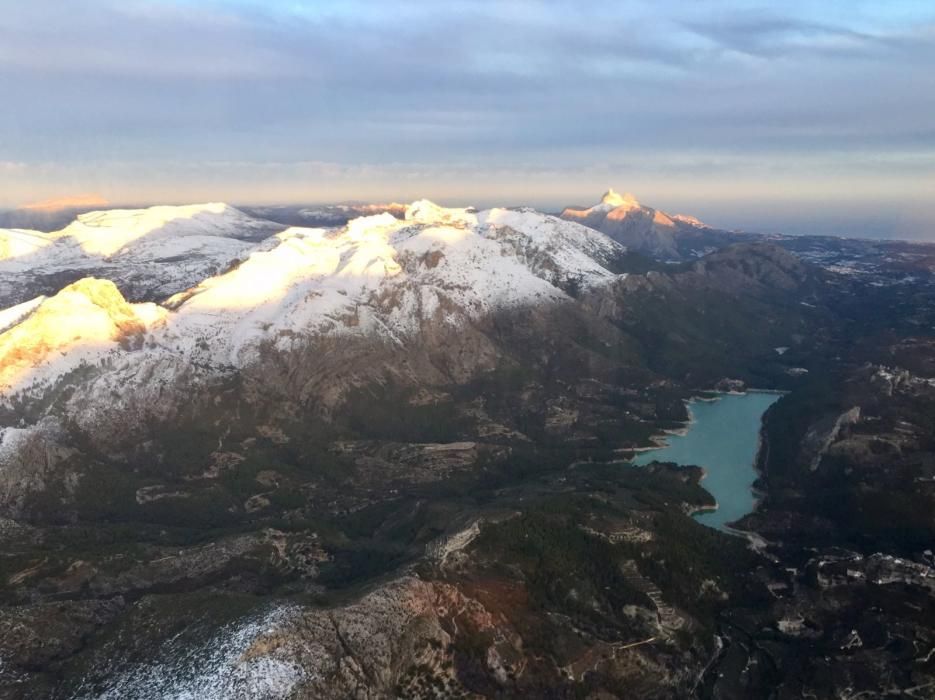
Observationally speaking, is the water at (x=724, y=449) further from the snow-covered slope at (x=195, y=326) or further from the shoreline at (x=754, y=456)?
the snow-covered slope at (x=195, y=326)

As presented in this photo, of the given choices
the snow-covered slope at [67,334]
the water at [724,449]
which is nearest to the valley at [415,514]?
the snow-covered slope at [67,334]

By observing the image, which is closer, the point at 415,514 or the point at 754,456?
the point at 415,514

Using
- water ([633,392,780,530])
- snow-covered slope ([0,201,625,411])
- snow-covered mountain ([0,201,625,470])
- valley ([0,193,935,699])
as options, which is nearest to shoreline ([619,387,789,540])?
water ([633,392,780,530])

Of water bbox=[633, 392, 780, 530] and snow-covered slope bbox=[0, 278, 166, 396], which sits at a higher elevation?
snow-covered slope bbox=[0, 278, 166, 396]

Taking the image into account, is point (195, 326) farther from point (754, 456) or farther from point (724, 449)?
point (754, 456)

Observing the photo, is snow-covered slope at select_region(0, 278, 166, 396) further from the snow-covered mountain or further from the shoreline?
the shoreline

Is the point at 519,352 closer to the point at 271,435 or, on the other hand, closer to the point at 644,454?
the point at 644,454

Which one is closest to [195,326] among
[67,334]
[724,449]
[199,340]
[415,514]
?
[199,340]

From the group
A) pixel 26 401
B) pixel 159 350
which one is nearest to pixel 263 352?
pixel 159 350
